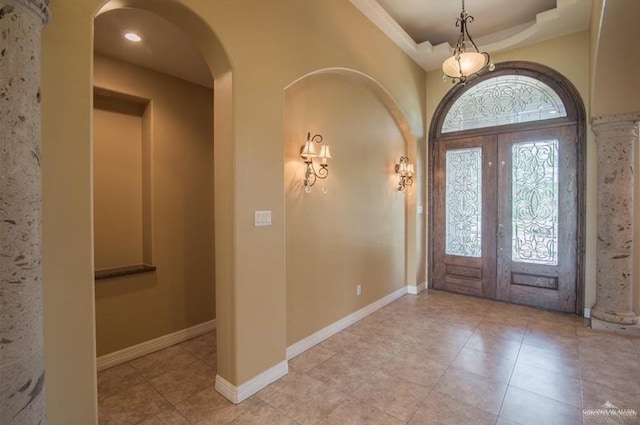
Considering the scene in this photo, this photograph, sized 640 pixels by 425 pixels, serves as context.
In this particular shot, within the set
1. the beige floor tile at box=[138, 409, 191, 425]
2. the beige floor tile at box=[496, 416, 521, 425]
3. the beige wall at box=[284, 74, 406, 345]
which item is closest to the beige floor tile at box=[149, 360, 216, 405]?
the beige floor tile at box=[138, 409, 191, 425]

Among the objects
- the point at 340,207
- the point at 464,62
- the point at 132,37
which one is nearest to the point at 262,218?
the point at 340,207

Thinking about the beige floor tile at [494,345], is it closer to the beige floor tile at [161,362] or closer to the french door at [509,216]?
the french door at [509,216]

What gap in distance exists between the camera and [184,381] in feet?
8.44

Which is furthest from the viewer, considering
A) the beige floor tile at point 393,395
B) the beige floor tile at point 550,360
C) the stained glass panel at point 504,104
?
the stained glass panel at point 504,104

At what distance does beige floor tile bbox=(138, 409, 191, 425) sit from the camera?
2082mm

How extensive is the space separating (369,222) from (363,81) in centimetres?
179

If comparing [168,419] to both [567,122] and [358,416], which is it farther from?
[567,122]

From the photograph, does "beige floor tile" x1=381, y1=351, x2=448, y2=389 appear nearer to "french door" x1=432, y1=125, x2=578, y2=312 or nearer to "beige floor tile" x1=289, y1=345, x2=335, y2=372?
"beige floor tile" x1=289, y1=345, x2=335, y2=372

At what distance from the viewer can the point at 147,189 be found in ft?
10.7

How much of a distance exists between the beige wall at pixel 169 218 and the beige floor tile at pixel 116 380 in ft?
0.69

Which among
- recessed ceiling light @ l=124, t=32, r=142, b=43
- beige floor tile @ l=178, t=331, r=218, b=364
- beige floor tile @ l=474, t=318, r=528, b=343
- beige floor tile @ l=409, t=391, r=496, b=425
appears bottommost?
beige floor tile @ l=178, t=331, r=218, b=364

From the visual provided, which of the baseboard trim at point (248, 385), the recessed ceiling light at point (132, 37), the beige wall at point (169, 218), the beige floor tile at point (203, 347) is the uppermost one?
the recessed ceiling light at point (132, 37)

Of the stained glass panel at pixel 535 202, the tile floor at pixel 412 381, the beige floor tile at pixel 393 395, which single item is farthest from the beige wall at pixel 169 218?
the stained glass panel at pixel 535 202

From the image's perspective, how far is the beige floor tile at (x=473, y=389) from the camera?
2.25 m
